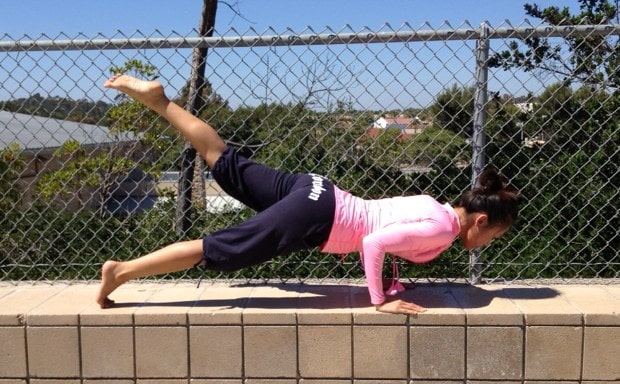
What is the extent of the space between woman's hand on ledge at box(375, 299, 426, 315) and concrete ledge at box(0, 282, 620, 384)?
0.03 metres

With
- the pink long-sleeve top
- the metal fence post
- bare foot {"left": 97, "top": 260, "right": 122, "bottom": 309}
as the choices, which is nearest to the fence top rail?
the metal fence post

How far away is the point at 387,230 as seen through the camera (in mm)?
2957

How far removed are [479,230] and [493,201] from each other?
15cm

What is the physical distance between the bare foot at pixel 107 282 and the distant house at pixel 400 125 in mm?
1524

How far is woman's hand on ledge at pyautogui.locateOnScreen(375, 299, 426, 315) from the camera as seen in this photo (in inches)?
118

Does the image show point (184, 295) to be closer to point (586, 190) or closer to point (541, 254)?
point (541, 254)

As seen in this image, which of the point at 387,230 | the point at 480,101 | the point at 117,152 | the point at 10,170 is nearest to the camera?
the point at 387,230

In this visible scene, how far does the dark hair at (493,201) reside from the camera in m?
3.05

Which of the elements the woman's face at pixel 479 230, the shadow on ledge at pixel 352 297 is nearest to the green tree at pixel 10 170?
the shadow on ledge at pixel 352 297

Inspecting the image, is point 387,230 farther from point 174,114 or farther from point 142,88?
point 142,88

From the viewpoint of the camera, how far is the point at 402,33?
322 cm

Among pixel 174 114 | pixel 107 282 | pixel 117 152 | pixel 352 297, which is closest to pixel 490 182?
pixel 352 297

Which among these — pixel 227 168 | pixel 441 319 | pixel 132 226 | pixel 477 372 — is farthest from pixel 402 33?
pixel 132 226

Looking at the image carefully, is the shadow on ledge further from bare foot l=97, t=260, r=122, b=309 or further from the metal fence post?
the metal fence post
